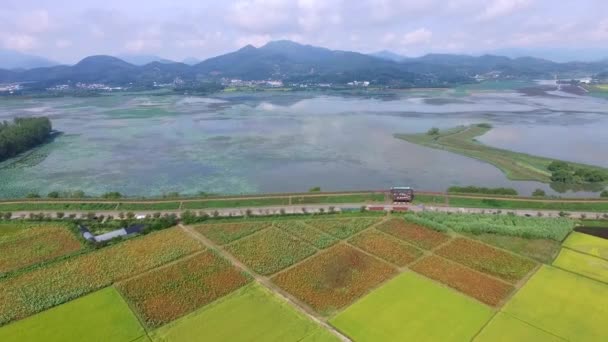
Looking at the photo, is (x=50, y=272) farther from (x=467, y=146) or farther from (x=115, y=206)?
(x=467, y=146)

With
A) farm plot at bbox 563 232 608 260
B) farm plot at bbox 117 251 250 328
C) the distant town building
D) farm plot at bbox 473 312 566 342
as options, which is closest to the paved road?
the distant town building

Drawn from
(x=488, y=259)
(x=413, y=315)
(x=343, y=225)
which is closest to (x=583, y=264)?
(x=488, y=259)

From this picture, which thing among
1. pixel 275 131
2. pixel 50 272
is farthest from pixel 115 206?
pixel 275 131

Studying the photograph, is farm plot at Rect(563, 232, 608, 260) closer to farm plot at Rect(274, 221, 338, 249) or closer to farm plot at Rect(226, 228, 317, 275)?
farm plot at Rect(274, 221, 338, 249)

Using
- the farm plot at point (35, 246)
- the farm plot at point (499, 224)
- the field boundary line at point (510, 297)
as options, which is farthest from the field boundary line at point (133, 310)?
the farm plot at point (499, 224)

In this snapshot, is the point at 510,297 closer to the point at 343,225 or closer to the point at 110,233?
the point at 343,225

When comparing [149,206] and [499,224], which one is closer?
[499,224]

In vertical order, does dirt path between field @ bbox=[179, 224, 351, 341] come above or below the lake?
below
